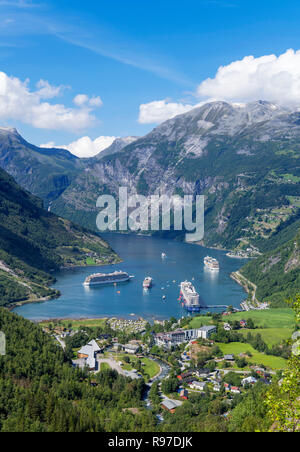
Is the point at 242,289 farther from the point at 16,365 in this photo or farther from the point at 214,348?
the point at 16,365

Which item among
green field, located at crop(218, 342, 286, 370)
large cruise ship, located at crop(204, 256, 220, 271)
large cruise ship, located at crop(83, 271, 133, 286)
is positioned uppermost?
large cruise ship, located at crop(204, 256, 220, 271)

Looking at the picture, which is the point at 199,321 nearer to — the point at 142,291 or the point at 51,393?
the point at 142,291

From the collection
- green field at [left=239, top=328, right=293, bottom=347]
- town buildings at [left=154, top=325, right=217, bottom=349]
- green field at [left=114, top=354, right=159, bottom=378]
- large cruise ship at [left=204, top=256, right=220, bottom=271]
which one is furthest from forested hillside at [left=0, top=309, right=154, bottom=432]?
large cruise ship at [left=204, top=256, right=220, bottom=271]

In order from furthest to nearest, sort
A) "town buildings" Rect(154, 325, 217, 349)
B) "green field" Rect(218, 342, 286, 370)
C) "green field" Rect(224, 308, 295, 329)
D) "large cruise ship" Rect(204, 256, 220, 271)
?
1. "large cruise ship" Rect(204, 256, 220, 271)
2. "green field" Rect(224, 308, 295, 329)
3. "town buildings" Rect(154, 325, 217, 349)
4. "green field" Rect(218, 342, 286, 370)

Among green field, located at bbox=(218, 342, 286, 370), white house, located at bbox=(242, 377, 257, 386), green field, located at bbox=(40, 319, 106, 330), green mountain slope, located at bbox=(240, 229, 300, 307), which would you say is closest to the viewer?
white house, located at bbox=(242, 377, 257, 386)

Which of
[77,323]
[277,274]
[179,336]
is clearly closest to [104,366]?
[179,336]

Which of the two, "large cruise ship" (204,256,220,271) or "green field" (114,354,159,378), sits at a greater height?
"large cruise ship" (204,256,220,271)

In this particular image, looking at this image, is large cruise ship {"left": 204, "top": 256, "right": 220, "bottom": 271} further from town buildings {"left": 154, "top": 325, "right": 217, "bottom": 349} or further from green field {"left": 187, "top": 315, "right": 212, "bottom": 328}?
town buildings {"left": 154, "top": 325, "right": 217, "bottom": 349}
